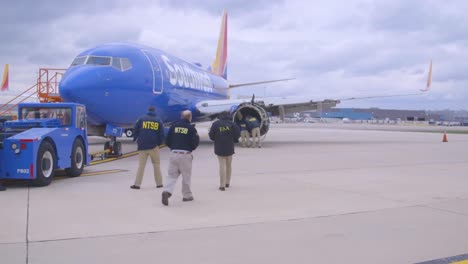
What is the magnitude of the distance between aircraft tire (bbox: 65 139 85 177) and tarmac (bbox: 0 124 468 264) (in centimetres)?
41

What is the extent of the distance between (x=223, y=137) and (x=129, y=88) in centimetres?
664

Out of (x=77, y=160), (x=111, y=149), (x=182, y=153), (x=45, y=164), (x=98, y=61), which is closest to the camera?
(x=182, y=153)

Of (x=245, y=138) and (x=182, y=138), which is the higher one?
(x=182, y=138)

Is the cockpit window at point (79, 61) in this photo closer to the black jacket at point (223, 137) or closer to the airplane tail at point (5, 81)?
the black jacket at point (223, 137)

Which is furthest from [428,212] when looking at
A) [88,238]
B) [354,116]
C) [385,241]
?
[354,116]

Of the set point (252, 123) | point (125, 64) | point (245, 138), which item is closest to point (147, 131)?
point (125, 64)

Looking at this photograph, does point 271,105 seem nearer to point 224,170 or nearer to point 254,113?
point 254,113

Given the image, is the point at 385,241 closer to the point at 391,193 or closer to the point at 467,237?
the point at 467,237

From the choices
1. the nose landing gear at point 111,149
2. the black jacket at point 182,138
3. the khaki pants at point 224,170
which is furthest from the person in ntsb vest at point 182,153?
the nose landing gear at point 111,149

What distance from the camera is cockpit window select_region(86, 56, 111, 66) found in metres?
15.0

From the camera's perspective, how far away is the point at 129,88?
50.7ft

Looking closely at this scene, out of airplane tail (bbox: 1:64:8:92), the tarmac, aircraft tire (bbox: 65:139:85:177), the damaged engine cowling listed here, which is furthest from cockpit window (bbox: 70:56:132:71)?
airplane tail (bbox: 1:64:8:92)

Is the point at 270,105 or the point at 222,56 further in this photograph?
the point at 222,56

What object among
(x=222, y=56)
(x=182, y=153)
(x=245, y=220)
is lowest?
(x=245, y=220)
